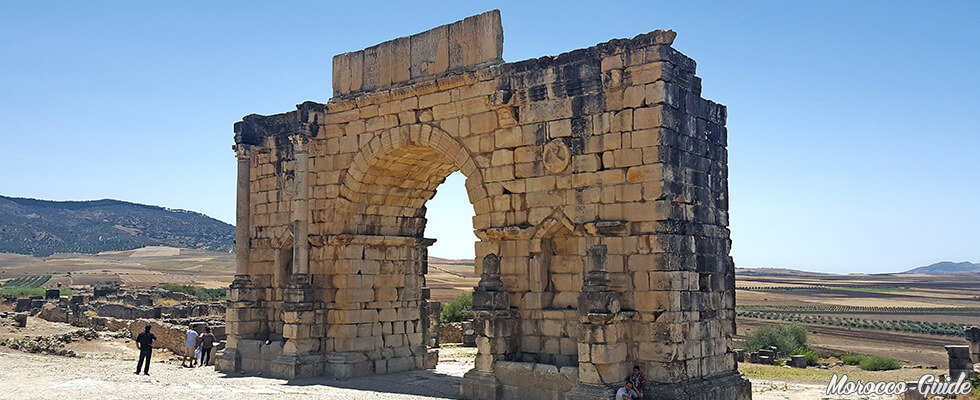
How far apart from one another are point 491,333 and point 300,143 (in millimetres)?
5777

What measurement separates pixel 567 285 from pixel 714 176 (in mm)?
2638

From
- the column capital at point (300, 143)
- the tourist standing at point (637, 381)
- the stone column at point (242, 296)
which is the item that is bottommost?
the tourist standing at point (637, 381)

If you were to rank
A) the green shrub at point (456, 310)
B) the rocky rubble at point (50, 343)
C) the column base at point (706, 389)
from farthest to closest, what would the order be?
the green shrub at point (456, 310) → the rocky rubble at point (50, 343) → the column base at point (706, 389)

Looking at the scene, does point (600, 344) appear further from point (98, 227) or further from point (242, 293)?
point (98, 227)

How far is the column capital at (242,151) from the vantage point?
54.8 ft

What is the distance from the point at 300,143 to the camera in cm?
1541

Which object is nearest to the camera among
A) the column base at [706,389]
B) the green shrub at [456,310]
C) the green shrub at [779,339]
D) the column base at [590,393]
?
the column base at [590,393]

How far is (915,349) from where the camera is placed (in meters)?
29.8

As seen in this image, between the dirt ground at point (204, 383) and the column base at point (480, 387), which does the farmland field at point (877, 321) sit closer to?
the dirt ground at point (204, 383)

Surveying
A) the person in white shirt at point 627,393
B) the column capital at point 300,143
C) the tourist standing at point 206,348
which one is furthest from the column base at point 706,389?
the tourist standing at point 206,348

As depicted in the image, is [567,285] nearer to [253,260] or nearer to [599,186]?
[599,186]

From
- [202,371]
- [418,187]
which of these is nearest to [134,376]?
[202,371]

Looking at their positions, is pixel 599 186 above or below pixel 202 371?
above

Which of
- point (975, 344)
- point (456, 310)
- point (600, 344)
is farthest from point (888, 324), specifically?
point (600, 344)
